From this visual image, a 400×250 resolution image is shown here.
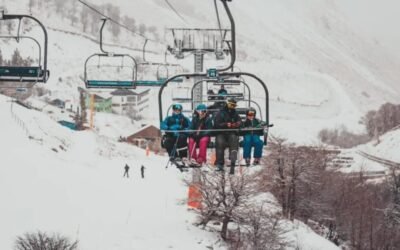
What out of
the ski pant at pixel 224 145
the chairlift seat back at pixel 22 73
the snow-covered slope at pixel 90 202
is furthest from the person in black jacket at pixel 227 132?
the snow-covered slope at pixel 90 202

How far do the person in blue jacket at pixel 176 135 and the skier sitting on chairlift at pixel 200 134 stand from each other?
0.67 feet

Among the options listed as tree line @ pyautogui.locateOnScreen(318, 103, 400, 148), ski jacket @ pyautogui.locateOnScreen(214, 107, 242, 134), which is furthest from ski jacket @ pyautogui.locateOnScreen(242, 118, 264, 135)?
tree line @ pyautogui.locateOnScreen(318, 103, 400, 148)

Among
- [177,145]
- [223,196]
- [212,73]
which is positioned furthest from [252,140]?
[223,196]

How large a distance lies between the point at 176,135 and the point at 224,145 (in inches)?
42.2

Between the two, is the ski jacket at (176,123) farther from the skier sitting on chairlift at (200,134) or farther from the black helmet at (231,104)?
the black helmet at (231,104)

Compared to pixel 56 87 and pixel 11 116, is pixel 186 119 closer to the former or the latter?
pixel 11 116

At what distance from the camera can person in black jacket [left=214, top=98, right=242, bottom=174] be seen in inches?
389

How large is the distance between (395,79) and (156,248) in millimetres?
191379

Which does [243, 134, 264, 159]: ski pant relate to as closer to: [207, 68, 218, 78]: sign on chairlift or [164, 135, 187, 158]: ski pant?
[164, 135, 187, 158]: ski pant

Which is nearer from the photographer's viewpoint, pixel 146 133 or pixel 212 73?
pixel 212 73

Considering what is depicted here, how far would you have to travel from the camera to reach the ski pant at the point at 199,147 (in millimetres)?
10414

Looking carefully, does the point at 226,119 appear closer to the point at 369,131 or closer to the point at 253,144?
the point at 253,144

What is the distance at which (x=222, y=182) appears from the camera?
27.4 m

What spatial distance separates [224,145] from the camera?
33.6 ft
